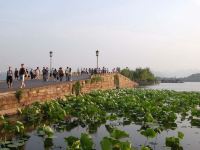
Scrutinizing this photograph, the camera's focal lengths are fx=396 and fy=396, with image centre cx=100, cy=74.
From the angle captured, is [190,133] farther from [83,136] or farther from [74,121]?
[83,136]

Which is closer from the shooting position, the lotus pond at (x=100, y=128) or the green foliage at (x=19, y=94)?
the lotus pond at (x=100, y=128)

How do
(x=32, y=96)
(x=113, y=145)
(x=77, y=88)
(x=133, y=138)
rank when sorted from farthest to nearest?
(x=77, y=88)
(x=32, y=96)
(x=133, y=138)
(x=113, y=145)

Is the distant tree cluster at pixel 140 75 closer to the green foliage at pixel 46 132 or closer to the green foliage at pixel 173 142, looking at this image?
the green foliage at pixel 46 132

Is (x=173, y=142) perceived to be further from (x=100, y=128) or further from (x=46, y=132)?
(x=100, y=128)

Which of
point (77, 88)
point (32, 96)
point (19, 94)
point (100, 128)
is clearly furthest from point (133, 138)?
point (77, 88)

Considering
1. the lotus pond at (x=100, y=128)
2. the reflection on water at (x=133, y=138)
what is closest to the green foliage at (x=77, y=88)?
the lotus pond at (x=100, y=128)

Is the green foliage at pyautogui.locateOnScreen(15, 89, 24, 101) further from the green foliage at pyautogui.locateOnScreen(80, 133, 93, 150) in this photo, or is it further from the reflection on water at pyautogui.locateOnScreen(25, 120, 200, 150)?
the green foliage at pyautogui.locateOnScreen(80, 133, 93, 150)

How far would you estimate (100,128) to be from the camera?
14.7m

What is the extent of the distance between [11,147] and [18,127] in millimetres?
1932

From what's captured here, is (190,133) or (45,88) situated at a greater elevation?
(45,88)

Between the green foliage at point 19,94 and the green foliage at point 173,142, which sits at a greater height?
the green foliage at point 19,94

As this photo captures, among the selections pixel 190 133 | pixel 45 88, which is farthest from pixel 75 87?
pixel 190 133

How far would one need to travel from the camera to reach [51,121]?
15844 mm

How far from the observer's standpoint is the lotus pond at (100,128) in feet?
34.2
